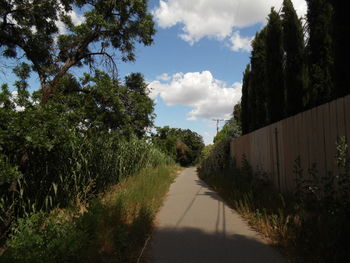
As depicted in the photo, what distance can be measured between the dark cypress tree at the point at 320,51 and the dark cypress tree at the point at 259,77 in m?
4.17

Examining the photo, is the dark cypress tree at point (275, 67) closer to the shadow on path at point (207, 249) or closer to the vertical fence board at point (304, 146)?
the vertical fence board at point (304, 146)

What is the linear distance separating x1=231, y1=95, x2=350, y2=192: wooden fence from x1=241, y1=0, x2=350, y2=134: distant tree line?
106cm

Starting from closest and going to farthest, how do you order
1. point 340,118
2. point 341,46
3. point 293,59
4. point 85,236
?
point 85,236 → point 340,118 → point 341,46 → point 293,59

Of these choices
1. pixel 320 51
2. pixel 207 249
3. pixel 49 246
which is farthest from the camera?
pixel 320 51

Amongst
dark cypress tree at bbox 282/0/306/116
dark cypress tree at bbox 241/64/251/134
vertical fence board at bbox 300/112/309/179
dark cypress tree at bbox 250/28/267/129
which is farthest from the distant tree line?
dark cypress tree at bbox 241/64/251/134

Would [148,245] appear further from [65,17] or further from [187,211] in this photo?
[65,17]

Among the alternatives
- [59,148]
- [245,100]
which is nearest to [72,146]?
[59,148]

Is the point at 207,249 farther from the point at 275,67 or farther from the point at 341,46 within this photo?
the point at 275,67

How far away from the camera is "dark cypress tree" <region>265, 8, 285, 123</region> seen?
9883 millimetres

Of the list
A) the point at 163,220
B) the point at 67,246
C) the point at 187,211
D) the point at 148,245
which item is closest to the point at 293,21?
the point at 187,211

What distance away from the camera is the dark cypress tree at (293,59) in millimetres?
8656

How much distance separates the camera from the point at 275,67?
1003cm

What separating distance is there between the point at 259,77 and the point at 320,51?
5256 millimetres

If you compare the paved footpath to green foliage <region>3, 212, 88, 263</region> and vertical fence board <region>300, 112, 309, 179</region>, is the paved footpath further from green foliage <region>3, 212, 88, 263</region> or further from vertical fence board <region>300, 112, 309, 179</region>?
Answer: vertical fence board <region>300, 112, 309, 179</region>
